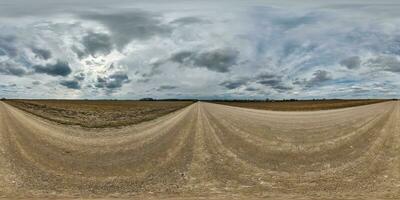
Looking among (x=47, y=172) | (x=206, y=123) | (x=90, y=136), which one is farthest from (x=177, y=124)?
(x=47, y=172)

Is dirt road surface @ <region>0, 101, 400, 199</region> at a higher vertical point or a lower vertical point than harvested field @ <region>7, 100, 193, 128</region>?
lower

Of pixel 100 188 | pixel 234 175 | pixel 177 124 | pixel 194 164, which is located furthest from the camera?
pixel 177 124

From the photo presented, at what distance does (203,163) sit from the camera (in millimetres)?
19312

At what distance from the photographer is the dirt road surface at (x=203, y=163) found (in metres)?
15.2

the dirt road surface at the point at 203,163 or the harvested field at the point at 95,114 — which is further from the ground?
the harvested field at the point at 95,114

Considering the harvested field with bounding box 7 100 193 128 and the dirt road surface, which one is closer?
the dirt road surface

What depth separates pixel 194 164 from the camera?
1906cm

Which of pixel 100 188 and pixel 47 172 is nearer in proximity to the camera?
pixel 100 188

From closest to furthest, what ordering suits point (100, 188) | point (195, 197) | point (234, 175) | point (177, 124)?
point (195, 197)
point (100, 188)
point (234, 175)
point (177, 124)

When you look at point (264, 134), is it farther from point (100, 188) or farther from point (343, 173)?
point (100, 188)

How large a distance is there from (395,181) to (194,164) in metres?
7.05

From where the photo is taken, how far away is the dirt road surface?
599 inches

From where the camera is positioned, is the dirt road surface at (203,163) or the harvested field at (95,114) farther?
the harvested field at (95,114)

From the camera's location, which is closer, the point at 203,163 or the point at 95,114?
the point at 203,163
